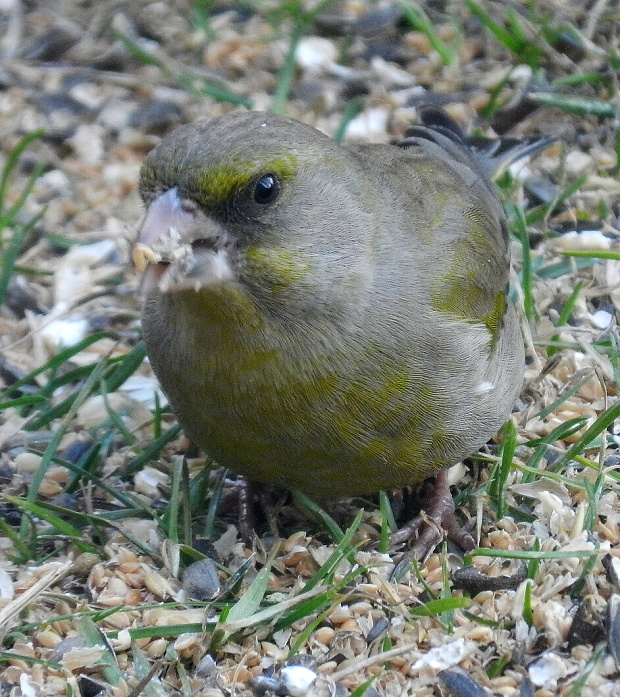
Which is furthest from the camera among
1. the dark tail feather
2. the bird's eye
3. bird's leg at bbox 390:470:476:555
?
the dark tail feather

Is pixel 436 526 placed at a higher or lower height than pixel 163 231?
lower

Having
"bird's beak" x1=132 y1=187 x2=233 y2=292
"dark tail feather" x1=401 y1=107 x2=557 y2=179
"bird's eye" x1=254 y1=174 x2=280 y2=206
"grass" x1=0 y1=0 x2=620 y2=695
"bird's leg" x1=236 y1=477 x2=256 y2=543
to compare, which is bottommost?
"bird's leg" x1=236 y1=477 x2=256 y2=543

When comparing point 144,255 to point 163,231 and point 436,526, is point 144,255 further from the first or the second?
point 436,526

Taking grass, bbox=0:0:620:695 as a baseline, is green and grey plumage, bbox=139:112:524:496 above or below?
above

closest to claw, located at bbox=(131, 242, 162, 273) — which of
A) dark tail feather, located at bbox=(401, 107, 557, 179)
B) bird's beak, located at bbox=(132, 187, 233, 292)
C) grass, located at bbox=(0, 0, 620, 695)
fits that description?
bird's beak, located at bbox=(132, 187, 233, 292)

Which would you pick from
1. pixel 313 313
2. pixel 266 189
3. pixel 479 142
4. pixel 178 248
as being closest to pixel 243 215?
pixel 266 189

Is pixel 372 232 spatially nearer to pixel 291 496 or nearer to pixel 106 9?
pixel 291 496

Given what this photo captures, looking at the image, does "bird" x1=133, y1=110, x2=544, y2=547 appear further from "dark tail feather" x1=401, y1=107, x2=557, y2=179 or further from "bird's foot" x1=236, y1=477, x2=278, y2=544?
"dark tail feather" x1=401, y1=107, x2=557, y2=179

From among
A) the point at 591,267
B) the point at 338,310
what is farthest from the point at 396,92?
the point at 338,310
